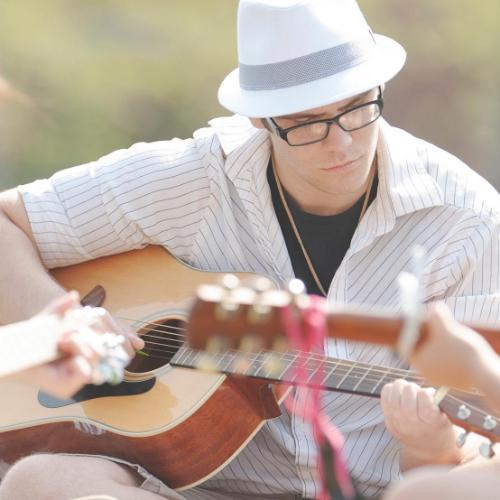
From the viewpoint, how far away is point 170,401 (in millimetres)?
2410

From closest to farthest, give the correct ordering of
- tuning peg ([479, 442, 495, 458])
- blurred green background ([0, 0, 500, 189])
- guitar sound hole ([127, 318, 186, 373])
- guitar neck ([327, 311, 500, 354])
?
guitar neck ([327, 311, 500, 354]) < tuning peg ([479, 442, 495, 458]) < guitar sound hole ([127, 318, 186, 373]) < blurred green background ([0, 0, 500, 189])

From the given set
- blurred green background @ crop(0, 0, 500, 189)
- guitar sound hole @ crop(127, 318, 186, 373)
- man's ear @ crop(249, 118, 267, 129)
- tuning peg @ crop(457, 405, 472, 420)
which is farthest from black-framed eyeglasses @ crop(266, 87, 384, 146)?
blurred green background @ crop(0, 0, 500, 189)

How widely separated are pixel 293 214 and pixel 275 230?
6cm

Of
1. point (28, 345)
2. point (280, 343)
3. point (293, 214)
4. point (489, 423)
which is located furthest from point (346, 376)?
point (28, 345)

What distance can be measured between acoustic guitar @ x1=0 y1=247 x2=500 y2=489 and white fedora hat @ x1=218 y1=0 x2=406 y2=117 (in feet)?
1.30

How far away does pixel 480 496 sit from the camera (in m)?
1.46

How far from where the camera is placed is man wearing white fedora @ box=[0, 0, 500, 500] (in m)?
2.31

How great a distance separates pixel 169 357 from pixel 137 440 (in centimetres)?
22

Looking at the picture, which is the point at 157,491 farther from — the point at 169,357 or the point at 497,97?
the point at 497,97

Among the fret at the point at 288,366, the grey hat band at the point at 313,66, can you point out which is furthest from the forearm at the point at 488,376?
the grey hat band at the point at 313,66

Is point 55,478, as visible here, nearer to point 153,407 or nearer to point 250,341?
point 153,407

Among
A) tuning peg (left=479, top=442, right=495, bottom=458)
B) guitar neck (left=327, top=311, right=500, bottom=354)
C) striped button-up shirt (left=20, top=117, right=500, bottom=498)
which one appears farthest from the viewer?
striped button-up shirt (left=20, top=117, right=500, bottom=498)

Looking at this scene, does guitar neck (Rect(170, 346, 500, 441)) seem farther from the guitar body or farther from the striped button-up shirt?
the striped button-up shirt

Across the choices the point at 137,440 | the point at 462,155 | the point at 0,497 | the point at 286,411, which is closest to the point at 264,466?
the point at 286,411
